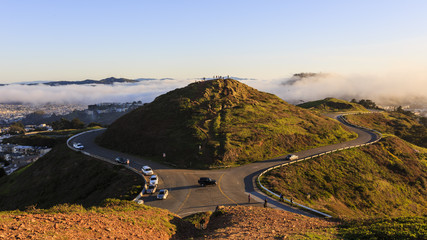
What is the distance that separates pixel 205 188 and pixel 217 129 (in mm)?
22921

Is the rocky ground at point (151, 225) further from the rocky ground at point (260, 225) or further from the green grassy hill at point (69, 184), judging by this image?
the green grassy hill at point (69, 184)

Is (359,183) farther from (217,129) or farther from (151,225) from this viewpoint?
(151,225)

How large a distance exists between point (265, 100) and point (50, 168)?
64293mm

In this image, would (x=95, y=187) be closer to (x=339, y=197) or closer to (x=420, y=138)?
(x=339, y=197)

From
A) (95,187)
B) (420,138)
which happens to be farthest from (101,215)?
(420,138)

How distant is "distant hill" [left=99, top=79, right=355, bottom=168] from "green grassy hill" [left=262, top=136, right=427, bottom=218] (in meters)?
9.68

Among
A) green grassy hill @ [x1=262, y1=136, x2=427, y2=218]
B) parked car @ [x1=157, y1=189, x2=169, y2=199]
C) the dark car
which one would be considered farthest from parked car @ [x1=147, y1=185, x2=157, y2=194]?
green grassy hill @ [x1=262, y1=136, x2=427, y2=218]

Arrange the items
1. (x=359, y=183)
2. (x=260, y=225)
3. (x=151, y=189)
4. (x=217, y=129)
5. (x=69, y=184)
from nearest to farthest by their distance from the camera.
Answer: (x=260, y=225), (x=151, y=189), (x=69, y=184), (x=359, y=183), (x=217, y=129)

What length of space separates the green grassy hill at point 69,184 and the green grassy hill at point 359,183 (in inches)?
960

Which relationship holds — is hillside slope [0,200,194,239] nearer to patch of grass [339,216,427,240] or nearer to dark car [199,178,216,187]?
dark car [199,178,216,187]

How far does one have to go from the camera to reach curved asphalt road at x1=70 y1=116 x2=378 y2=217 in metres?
33.6

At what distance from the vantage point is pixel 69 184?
45.3 metres

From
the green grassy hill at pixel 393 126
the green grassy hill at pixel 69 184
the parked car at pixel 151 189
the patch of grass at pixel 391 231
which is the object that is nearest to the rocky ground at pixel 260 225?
the patch of grass at pixel 391 231

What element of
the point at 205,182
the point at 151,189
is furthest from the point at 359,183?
the point at 151,189
